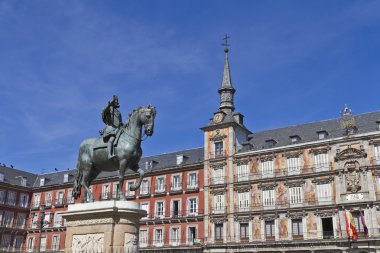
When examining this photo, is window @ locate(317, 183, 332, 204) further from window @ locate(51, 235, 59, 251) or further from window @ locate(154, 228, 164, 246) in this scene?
window @ locate(51, 235, 59, 251)

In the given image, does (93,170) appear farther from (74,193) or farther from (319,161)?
(319,161)

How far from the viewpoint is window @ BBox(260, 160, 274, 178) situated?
4594 centimetres

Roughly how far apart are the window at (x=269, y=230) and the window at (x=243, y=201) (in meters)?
2.66

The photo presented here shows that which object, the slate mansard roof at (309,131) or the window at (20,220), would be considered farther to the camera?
the window at (20,220)

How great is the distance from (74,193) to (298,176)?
34.7 metres

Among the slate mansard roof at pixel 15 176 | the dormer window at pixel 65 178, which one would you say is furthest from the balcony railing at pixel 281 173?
the slate mansard roof at pixel 15 176

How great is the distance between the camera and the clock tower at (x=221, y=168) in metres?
46.9

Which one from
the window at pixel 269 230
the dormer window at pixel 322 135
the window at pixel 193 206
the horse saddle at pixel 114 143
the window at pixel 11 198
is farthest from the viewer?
the window at pixel 11 198

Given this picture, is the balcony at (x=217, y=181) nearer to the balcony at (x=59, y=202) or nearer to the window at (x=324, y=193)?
the window at (x=324, y=193)

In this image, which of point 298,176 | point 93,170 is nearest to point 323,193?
point 298,176

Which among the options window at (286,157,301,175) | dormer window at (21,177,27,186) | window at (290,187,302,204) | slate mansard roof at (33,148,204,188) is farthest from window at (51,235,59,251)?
window at (286,157,301,175)

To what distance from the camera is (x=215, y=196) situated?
48156 millimetres

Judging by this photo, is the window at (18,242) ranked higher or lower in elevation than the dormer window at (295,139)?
lower

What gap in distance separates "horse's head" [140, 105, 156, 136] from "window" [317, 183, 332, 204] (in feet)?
112
